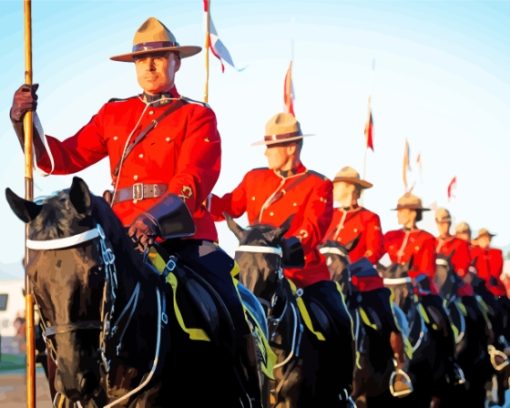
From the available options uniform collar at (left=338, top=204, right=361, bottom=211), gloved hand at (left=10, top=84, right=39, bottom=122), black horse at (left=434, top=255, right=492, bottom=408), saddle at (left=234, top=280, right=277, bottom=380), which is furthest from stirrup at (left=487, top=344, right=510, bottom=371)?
gloved hand at (left=10, top=84, right=39, bottom=122)

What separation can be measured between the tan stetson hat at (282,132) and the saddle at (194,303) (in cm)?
466

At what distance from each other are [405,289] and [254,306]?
8475 millimetres

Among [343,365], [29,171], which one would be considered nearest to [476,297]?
[343,365]

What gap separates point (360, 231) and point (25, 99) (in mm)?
8691

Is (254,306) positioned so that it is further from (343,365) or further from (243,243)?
(343,365)

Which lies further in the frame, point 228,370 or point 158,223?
point 228,370

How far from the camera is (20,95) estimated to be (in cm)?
692

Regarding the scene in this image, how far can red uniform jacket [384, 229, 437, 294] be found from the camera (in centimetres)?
1920

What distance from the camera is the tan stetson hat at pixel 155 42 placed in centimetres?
761

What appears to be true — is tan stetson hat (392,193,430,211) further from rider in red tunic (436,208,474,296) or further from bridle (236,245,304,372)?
bridle (236,245,304,372)

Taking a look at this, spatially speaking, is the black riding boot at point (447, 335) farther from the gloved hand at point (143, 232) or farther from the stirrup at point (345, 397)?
the gloved hand at point (143, 232)

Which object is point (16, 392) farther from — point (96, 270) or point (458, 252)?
point (96, 270)

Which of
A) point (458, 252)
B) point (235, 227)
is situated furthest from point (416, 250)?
point (235, 227)

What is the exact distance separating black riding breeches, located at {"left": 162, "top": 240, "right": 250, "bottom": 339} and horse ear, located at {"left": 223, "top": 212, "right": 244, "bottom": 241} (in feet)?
7.83
